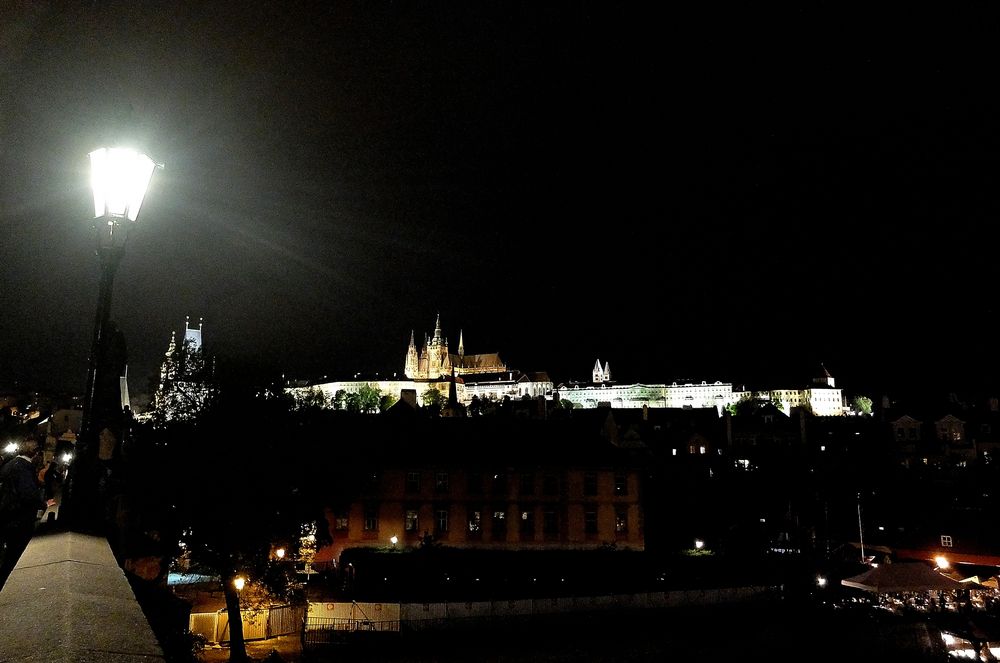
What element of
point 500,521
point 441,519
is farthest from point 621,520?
point 441,519

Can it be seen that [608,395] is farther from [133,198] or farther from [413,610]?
[133,198]

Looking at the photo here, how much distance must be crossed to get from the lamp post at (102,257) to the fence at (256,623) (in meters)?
20.2

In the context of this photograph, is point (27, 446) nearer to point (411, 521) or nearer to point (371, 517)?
point (371, 517)

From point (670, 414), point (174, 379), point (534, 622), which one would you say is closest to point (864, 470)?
point (670, 414)

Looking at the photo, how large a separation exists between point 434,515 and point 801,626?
63.4 feet

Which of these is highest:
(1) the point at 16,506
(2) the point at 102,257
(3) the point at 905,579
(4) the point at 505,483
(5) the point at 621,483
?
(2) the point at 102,257

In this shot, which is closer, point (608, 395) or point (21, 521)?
Result: point (21, 521)

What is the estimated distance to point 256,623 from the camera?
2558 cm

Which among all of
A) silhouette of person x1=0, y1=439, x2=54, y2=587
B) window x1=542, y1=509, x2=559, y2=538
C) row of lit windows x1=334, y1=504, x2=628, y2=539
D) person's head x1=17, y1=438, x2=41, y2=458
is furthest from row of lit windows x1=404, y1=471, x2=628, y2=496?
silhouette of person x1=0, y1=439, x2=54, y2=587

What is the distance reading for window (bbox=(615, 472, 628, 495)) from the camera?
37406 millimetres

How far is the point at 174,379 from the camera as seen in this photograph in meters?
36.2

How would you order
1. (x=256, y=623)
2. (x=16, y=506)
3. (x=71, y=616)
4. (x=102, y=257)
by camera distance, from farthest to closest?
(x=256, y=623) < (x=16, y=506) < (x=102, y=257) < (x=71, y=616)

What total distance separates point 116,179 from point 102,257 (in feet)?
2.94

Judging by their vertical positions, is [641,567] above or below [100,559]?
below
